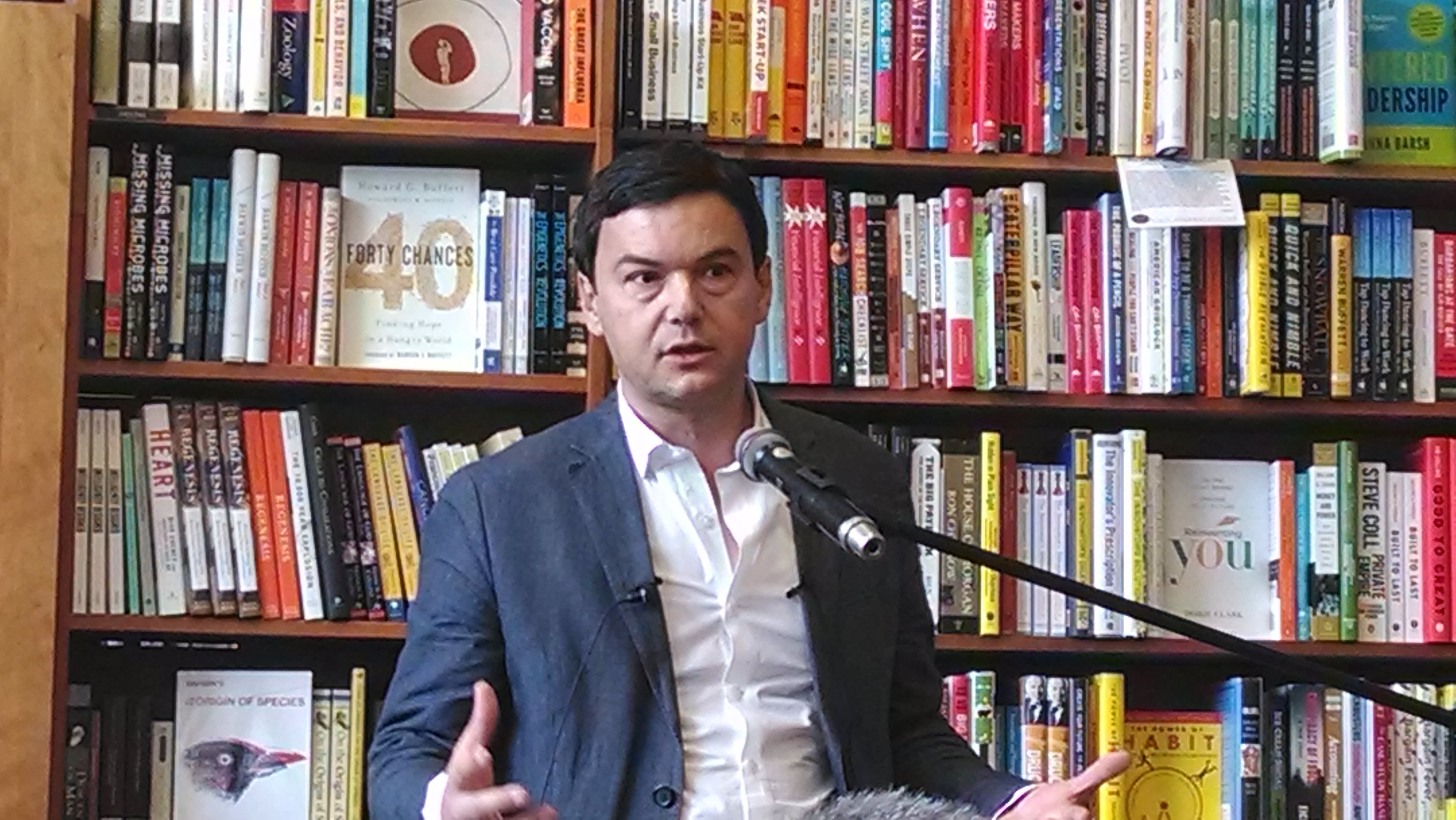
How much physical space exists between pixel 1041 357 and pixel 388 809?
1115 millimetres

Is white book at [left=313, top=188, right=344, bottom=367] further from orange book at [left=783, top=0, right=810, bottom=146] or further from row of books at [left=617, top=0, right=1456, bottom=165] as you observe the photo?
orange book at [left=783, top=0, right=810, bottom=146]

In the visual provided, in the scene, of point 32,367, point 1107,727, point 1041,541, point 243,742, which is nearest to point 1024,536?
point 1041,541

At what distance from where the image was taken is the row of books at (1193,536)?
8.34 feet

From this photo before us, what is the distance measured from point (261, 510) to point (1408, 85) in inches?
63.8

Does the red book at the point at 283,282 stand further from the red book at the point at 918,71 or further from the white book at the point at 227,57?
the red book at the point at 918,71

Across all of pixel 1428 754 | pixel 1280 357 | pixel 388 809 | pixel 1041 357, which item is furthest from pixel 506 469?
pixel 1428 754

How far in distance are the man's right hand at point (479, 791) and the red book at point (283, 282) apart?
106cm

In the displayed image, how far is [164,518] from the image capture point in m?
2.42

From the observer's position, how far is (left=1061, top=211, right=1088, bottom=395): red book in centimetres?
256

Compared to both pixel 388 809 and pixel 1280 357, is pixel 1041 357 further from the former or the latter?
pixel 388 809

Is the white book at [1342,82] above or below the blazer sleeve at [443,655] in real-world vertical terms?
above

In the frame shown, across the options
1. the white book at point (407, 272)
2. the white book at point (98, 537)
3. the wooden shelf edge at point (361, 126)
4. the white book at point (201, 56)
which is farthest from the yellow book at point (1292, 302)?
the white book at point (98, 537)

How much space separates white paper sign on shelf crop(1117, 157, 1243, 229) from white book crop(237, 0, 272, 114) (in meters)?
1.09

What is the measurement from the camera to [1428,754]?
257 cm
